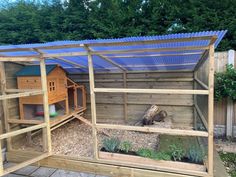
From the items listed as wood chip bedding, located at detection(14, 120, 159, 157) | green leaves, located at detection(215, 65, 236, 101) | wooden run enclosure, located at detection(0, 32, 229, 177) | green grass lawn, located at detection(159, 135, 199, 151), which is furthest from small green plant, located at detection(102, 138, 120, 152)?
green leaves, located at detection(215, 65, 236, 101)

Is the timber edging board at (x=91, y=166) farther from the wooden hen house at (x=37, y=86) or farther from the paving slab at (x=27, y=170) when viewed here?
the wooden hen house at (x=37, y=86)

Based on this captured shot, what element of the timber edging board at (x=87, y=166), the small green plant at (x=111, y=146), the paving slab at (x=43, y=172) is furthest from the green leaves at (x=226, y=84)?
the paving slab at (x=43, y=172)

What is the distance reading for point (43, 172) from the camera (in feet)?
10.4

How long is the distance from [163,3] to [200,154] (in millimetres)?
3696

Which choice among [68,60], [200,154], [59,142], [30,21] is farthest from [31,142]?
[30,21]

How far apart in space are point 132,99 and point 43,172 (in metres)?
2.69

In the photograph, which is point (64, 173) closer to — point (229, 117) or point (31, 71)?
point (31, 71)

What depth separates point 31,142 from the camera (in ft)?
12.9

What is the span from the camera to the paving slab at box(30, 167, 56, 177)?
3.10m

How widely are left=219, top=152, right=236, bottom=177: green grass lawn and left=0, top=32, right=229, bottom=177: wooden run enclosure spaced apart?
364mm

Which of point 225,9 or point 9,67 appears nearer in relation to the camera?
point 9,67

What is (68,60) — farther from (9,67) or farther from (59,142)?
(59,142)

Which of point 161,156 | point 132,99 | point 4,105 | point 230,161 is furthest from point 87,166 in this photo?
point 230,161

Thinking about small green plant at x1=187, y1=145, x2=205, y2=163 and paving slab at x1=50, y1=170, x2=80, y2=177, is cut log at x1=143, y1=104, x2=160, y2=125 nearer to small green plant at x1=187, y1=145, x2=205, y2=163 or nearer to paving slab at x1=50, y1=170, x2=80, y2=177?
small green plant at x1=187, y1=145, x2=205, y2=163
